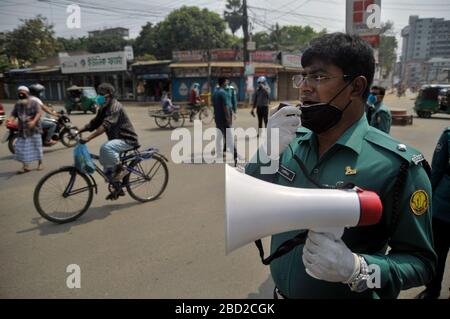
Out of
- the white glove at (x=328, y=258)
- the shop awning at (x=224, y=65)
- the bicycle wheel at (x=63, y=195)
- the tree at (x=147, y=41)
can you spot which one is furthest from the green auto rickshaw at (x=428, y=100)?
the tree at (x=147, y=41)

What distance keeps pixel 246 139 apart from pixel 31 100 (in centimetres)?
579

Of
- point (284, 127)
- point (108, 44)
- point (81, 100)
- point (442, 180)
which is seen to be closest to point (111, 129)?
point (284, 127)

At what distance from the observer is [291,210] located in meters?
0.96

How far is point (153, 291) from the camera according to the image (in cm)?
278

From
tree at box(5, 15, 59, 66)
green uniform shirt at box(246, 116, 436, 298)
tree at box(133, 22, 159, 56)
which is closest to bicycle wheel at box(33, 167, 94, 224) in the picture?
green uniform shirt at box(246, 116, 436, 298)

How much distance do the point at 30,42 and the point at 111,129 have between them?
43.6m

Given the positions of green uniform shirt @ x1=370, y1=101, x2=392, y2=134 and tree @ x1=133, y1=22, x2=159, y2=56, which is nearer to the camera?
green uniform shirt @ x1=370, y1=101, x2=392, y2=134

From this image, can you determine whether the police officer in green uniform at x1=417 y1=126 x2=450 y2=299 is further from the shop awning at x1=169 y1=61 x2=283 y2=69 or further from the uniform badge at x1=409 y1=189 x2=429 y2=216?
the shop awning at x1=169 y1=61 x2=283 y2=69

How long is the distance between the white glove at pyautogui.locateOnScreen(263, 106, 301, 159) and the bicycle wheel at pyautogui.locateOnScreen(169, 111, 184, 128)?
1210cm

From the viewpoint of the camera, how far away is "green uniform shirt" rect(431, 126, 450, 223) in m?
2.38

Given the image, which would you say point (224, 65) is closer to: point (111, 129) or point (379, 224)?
point (111, 129)

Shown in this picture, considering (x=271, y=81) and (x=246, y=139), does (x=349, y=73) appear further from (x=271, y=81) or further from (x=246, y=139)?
(x=271, y=81)

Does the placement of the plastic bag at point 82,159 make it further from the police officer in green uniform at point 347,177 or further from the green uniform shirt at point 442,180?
the green uniform shirt at point 442,180
